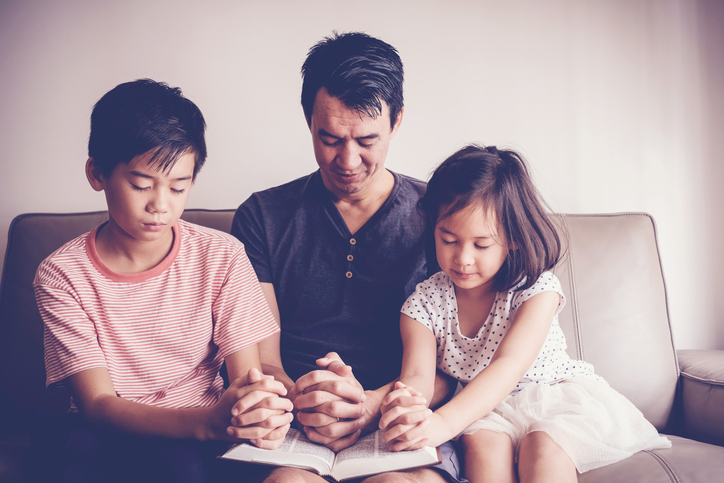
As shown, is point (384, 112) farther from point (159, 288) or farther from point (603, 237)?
point (603, 237)

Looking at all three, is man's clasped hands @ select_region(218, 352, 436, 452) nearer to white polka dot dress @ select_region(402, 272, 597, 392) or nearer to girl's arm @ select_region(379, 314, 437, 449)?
girl's arm @ select_region(379, 314, 437, 449)

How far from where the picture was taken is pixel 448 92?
1.88 meters

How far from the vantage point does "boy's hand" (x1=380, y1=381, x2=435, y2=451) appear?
0.88m

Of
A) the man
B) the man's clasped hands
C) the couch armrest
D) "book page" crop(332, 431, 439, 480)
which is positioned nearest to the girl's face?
the man

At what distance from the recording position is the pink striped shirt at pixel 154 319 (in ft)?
3.57

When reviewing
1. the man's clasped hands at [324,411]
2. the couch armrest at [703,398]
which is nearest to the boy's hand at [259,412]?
the man's clasped hands at [324,411]

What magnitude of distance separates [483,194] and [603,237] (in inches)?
26.1

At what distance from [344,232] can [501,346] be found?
520mm

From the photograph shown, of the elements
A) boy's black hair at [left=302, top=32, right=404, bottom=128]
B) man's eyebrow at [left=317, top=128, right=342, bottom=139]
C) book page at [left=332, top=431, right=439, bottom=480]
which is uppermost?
boy's black hair at [left=302, top=32, right=404, bottom=128]

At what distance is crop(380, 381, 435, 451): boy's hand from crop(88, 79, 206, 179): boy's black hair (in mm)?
691

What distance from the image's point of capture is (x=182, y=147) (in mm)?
1104

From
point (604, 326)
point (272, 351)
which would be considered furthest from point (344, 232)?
point (604, 326)

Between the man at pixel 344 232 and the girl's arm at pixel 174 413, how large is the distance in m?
0.26

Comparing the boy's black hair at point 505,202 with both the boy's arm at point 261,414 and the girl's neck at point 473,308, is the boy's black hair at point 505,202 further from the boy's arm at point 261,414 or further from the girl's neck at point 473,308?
the boy's arm at point 261,414
